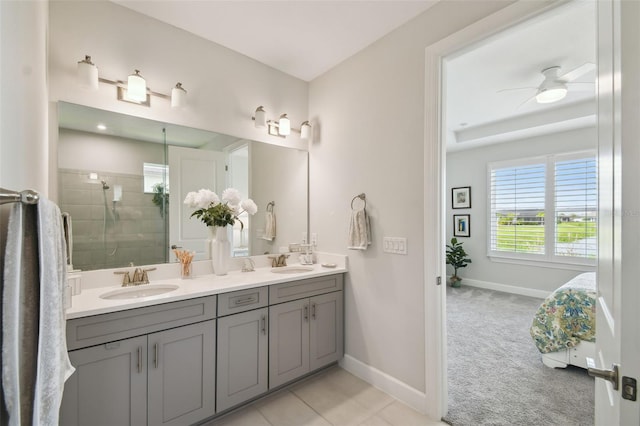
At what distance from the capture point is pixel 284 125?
8.70ft

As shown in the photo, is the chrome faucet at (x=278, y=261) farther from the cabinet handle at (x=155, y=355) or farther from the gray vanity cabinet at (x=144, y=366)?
the cabinet handle at (x=155, y=355)

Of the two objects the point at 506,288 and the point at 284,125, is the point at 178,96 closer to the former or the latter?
the point at 284,125

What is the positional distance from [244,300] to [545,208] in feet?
16.0

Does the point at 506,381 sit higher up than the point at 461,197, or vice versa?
the point at 461,197

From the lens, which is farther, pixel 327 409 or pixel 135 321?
pixel 327 409

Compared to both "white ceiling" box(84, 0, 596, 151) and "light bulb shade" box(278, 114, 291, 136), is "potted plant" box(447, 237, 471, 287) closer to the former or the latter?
"white ceiling" box(84, 0, 596, 151)

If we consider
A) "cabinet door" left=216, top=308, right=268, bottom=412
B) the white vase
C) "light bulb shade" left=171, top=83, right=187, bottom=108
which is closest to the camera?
"cabinet door" left=216, top=308, right=268, bottom=412

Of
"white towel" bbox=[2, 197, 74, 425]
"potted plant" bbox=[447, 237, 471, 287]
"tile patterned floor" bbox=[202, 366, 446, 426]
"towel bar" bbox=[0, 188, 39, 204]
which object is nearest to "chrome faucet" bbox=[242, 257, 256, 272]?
"tile patterned floor" bbox=[202, 366, 446, 426]

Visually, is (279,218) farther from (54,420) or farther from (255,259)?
(54,420)

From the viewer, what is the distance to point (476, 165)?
5.30m

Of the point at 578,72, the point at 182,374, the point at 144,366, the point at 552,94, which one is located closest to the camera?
the point at 144,366

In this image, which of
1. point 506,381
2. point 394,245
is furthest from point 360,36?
point 506,381

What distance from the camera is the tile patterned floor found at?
1834mm

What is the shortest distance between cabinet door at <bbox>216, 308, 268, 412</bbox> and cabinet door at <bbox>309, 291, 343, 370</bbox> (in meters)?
0.44
